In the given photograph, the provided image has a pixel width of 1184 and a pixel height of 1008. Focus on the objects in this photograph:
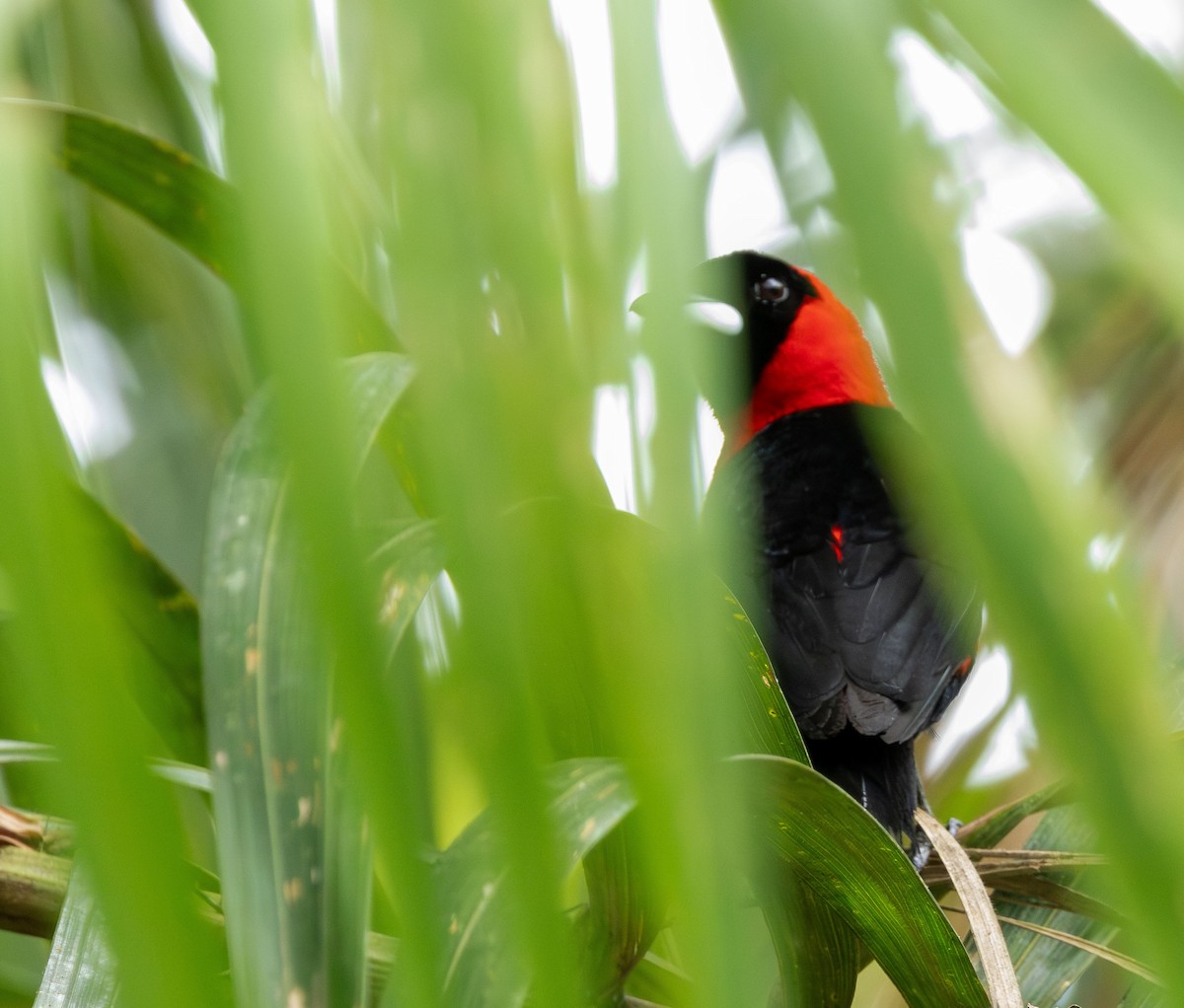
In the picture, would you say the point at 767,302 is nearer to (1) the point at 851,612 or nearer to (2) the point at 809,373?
(2) the point at 809,373

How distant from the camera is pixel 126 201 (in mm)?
1170

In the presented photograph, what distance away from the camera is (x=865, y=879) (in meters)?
1.00

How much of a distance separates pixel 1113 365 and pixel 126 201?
A: 1.42m

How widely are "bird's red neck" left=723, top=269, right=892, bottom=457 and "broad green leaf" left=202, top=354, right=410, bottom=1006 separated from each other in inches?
79.0

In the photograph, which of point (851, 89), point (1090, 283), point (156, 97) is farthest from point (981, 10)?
point (1090, 283)

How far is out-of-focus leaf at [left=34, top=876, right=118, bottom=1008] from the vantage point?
857 millimetres

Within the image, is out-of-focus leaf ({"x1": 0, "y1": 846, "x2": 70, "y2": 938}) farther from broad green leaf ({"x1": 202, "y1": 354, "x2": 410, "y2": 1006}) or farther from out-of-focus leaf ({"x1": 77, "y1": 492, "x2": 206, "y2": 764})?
broad green leaf ({"x1": 202, "y1": 354, "x2": 410, "y2": 1006})

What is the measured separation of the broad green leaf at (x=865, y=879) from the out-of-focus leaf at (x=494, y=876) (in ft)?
0.46

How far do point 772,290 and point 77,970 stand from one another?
239 cm

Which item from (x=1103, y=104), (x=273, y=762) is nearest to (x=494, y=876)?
(x=273, y=762)

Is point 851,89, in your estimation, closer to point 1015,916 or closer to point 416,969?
point 416,969

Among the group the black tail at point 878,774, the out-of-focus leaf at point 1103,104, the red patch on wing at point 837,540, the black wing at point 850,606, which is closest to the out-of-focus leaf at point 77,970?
the out-of-focus leaf at point 1103,104

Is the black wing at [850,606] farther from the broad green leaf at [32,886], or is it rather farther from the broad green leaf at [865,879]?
the broad green leaf at [32,886]

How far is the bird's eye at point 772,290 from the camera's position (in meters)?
2.94
